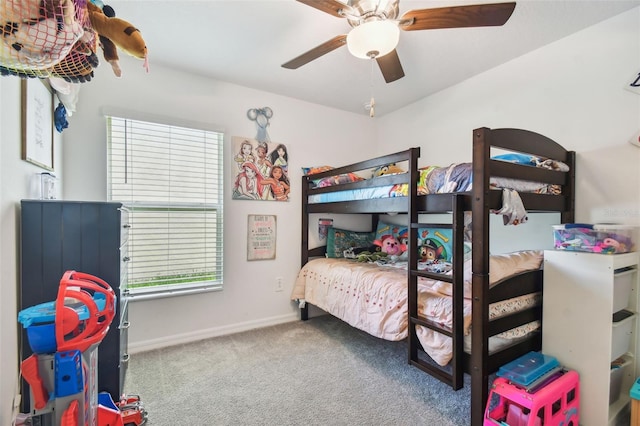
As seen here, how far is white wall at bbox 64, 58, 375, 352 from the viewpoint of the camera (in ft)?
7.36

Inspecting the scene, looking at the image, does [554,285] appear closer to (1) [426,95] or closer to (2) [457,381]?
(2) [457,381]

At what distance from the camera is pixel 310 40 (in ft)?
6.77

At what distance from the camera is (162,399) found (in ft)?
5.76

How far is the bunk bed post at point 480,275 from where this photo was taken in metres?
1.46

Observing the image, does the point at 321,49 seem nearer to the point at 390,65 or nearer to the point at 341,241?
the point at 390,65

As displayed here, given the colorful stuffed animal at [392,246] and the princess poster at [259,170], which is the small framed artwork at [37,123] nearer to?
the princess poster at [259,170]

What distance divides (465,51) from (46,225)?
2863 mm

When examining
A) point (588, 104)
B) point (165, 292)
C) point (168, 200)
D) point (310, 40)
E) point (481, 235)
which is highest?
point (310, 40)

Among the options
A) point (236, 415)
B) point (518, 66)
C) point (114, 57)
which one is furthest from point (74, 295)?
point (518, 66)

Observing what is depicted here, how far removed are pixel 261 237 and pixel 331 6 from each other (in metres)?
2.11

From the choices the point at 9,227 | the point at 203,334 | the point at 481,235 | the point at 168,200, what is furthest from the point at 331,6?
the point at 203,334

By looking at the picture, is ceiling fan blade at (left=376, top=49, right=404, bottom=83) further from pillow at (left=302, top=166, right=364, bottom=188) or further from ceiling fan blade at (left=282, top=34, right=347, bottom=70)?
pillow at (left=302, top=166, right=364, bottom=188)

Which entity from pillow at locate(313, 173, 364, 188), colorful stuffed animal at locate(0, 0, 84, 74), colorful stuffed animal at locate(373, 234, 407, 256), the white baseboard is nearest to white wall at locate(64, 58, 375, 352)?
the white baseboard

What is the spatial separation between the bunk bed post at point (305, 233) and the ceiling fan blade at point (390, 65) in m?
1.48
